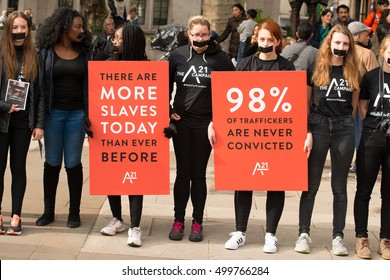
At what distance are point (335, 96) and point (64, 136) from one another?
94.8 inches

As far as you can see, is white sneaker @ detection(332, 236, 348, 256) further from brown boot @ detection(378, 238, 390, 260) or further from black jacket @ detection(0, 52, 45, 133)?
black jacket @ detection(0, 52, 45, 133)

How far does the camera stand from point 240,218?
25.0 ft

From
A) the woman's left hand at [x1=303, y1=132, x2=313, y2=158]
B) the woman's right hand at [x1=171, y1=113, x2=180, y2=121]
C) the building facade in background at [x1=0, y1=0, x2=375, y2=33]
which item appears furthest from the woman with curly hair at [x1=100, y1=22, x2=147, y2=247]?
the building facade in background at [x1=0, y1=0, x2=375, y2=33]

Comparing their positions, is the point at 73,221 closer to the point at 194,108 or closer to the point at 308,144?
the point at 194,108

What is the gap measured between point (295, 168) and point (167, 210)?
1.85 metres

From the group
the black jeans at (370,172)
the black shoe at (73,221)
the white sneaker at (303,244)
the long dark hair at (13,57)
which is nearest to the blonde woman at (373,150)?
the black jeans at (370,172)

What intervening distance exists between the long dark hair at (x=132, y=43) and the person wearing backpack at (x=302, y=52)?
2.84 meters

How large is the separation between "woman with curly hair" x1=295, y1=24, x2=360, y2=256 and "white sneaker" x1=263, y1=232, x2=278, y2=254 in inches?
7.3

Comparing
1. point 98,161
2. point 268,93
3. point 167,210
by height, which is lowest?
point 167,210

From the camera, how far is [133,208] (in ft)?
25.1

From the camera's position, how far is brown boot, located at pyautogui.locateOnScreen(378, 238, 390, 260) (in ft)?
24.2

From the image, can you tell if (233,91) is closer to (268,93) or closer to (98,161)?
(268,93)

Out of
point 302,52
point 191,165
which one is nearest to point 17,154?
point 191,165

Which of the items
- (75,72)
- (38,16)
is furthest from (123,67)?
(38,16)
